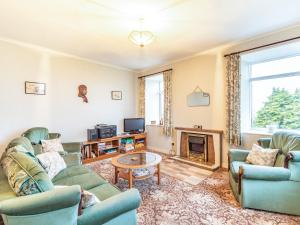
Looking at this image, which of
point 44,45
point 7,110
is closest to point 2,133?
point 7,110

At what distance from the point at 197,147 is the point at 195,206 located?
2.07 metres

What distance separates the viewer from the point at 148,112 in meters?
5.71

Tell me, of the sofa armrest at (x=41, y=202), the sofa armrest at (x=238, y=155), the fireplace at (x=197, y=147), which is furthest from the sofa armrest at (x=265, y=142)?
the sofa armrest at (x=41, y=202)

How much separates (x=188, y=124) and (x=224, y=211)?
2.41 metres

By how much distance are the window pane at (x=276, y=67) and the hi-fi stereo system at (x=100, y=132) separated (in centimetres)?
364

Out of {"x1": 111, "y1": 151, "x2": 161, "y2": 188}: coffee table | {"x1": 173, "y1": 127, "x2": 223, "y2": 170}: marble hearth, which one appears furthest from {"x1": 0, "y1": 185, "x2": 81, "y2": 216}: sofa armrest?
{"x1": 173, "y1": 127, "x2": 223, "y2": 170}: marble hearth

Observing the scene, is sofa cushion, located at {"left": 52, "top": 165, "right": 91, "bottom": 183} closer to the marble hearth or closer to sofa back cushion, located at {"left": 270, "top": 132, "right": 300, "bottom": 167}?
the marble hearth

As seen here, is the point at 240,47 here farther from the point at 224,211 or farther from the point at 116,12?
the point at 224,211

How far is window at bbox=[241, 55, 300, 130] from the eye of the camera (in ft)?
10.5

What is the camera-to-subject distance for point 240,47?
11.3ft

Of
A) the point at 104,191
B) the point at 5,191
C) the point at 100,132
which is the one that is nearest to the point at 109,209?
the point at 104,191

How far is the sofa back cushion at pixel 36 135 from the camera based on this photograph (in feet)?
10.6

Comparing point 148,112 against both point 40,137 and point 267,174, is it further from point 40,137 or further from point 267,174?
point 267,174

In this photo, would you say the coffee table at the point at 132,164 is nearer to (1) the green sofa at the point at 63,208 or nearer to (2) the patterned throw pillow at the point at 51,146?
(1) the green sofa at the point at 63,208
